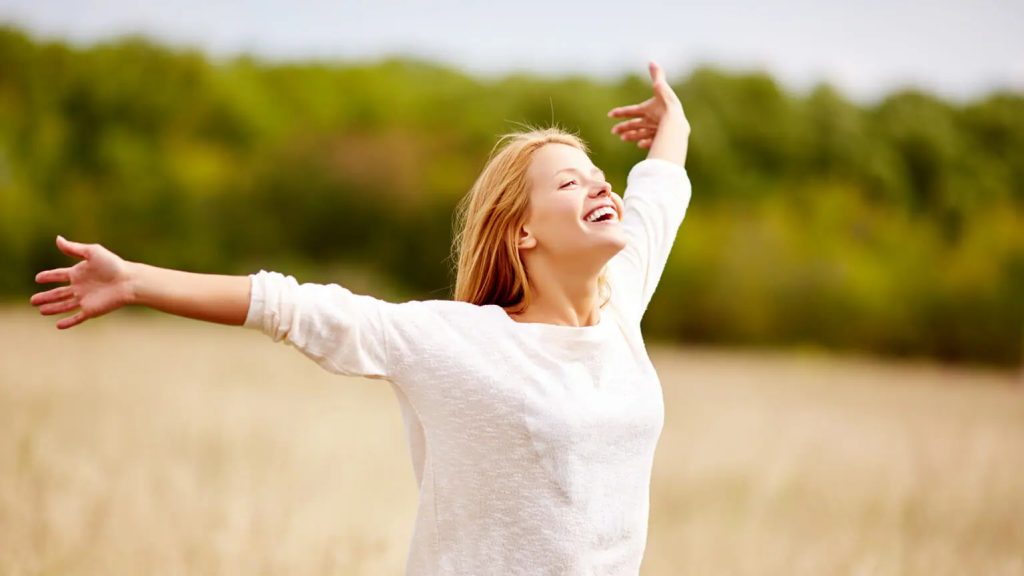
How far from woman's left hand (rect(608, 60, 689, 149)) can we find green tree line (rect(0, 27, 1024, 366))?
61.5ft

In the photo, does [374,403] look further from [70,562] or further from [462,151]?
[462,151]

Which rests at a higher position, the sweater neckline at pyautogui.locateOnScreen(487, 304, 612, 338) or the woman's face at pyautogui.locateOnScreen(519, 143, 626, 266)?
the woman's face at pyautogui.locateOnScreen(519, 143, 626, 266)

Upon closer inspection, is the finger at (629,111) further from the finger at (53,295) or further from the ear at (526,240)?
the finger at (53,295)

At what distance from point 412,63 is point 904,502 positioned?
2517 centimetres

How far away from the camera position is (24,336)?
14.0 m

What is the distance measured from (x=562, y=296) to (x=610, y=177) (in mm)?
21272

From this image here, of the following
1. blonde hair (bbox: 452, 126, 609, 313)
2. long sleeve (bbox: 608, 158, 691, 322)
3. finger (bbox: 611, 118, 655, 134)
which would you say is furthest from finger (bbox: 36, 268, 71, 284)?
finger (bbox: 611, 118, 655, 134)

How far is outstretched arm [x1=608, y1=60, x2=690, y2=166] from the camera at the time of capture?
2973 millimetres

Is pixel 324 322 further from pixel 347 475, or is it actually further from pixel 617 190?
pixel 617 190

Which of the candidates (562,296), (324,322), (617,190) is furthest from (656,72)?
(617,190)

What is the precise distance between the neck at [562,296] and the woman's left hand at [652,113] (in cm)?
75

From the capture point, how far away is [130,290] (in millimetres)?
1941

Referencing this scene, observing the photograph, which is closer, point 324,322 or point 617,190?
point 324,322

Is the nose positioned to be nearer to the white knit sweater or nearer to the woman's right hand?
the white knit sweater
